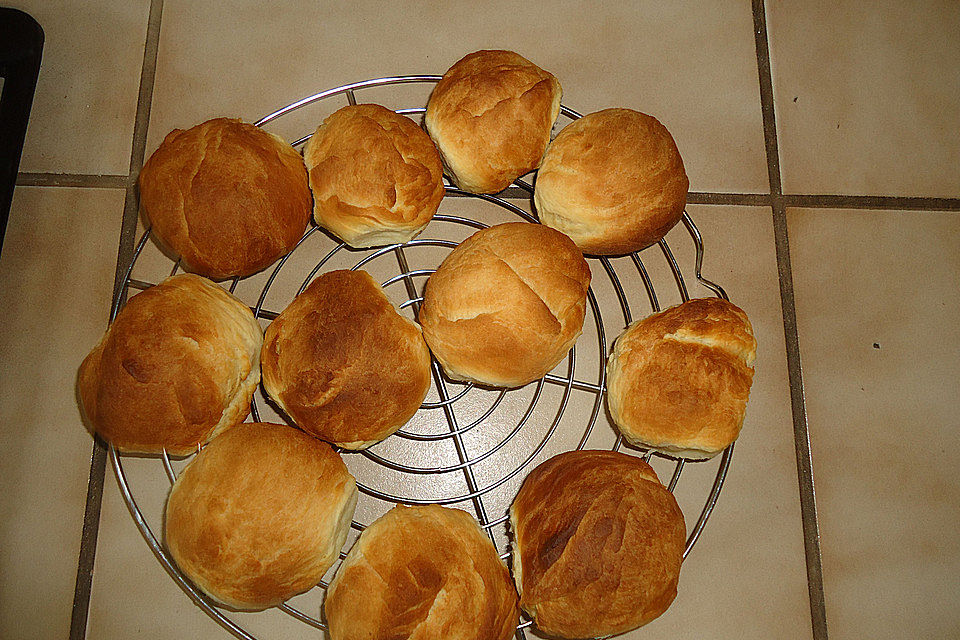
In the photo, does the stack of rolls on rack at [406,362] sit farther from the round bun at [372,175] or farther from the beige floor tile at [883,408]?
the beige floor tile at [883,408]

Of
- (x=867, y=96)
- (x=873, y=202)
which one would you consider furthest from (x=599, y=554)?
(x=867, y=96)

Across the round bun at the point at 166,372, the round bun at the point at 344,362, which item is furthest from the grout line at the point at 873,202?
the round bun at the point at 166,372

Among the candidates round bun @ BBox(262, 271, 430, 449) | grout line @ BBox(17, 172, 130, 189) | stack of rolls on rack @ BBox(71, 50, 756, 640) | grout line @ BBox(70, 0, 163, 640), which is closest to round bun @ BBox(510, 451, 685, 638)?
stack of rolls on rack @ BBox(71, 50, 756, 640)

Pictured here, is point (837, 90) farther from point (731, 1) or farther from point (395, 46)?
point (395, 46)

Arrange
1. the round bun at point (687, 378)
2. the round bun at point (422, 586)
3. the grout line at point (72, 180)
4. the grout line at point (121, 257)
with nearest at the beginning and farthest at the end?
the round bun at point (422, 586) < the round bun at point (687, 378) < the grout line at point (121, 257) < the grout line at point (72, 180)

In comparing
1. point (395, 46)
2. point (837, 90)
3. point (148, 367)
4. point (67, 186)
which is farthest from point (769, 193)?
point (67, 186)

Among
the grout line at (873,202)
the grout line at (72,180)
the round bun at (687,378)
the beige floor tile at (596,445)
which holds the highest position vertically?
the grout line at (72,180)
